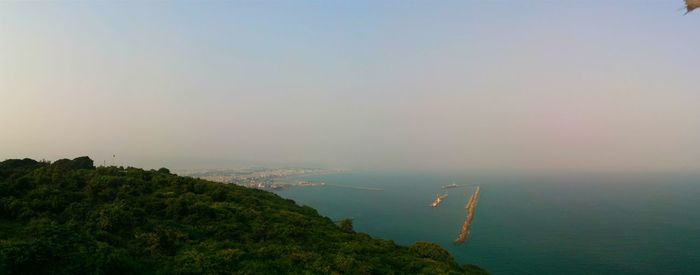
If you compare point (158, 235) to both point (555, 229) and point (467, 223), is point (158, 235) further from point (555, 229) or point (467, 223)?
point (555, 229)

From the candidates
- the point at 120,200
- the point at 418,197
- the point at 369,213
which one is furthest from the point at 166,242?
the point at 418,197

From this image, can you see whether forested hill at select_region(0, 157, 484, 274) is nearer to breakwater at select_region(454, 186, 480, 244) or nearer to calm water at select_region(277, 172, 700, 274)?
calm water at select_region(277, 172, 700, 274)

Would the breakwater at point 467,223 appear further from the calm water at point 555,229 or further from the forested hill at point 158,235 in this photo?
the forested hill at point 158,235

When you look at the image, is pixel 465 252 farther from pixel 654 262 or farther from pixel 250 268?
pixel 250 268

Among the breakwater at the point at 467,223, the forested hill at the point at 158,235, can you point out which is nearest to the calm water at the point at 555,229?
the breakwater at the point at 467,223

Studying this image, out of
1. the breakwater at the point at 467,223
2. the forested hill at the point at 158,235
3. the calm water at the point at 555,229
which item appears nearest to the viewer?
the forested hill at the point at 158,235

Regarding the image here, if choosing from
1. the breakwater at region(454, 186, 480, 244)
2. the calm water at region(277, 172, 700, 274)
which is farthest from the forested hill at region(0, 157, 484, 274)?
the breakwater at region(454, 186, 480, 244)

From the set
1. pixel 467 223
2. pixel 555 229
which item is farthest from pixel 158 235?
pixel 555 229
